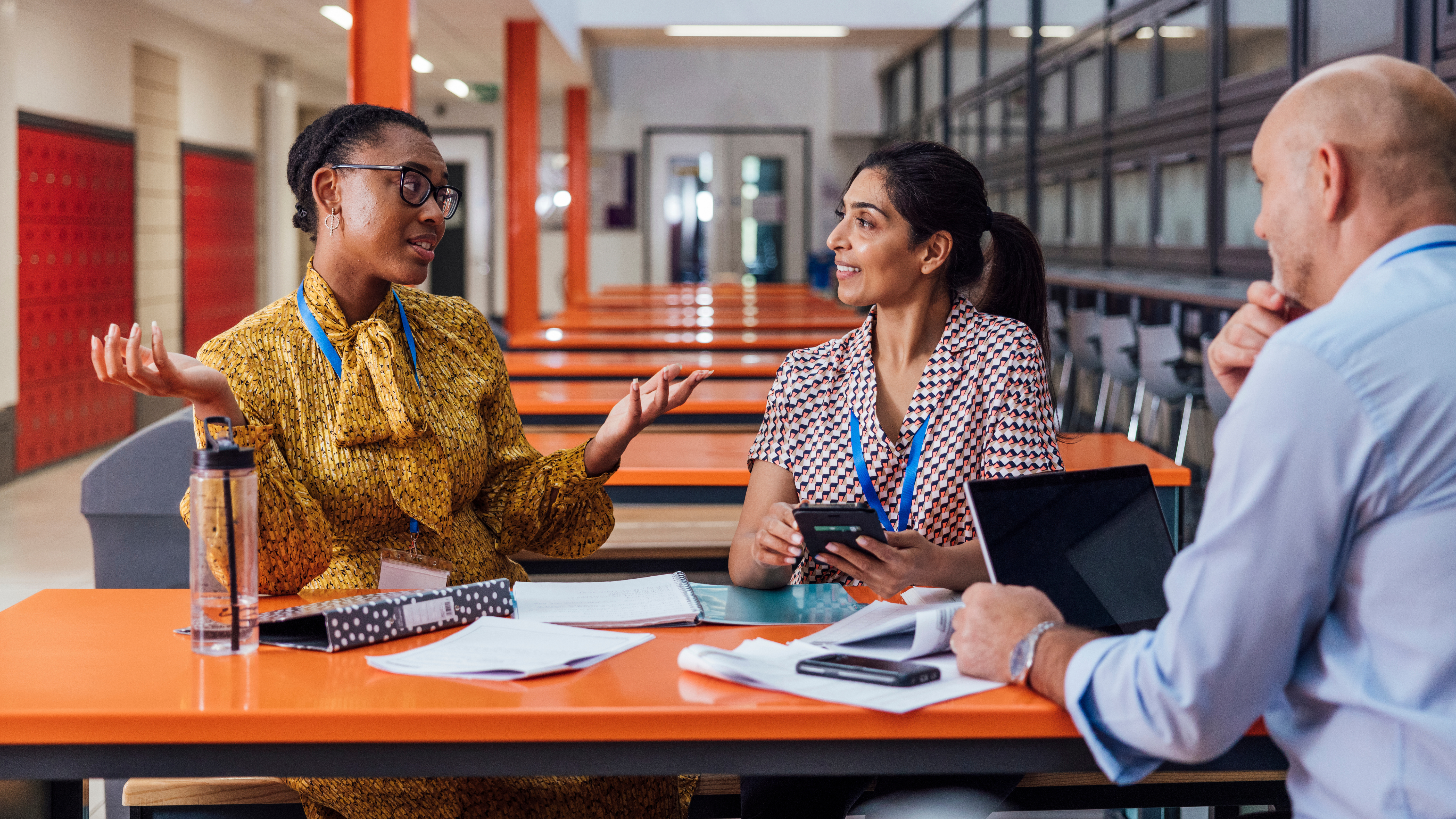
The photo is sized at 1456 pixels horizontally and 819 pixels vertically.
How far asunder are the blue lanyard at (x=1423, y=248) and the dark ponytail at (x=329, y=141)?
4.30ft

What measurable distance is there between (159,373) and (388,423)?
397 mm

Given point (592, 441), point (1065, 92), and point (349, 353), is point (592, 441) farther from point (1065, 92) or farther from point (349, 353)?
point (1065, 92)

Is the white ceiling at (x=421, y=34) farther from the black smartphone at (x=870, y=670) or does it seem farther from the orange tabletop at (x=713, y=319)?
the black smartphone at (x=870, y=670)

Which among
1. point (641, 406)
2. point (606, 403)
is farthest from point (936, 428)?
point (606, 403)

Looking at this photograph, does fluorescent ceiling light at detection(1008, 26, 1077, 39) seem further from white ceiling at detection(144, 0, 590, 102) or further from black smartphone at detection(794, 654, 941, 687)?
black smartphone at detection(794, 654, 941, 687)

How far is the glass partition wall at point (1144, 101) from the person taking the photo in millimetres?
5148

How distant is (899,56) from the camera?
42.1 feet

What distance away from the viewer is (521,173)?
8586 mm

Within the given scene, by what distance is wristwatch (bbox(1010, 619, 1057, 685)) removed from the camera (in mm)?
1201

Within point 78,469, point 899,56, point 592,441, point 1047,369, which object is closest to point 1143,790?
point 1047,369

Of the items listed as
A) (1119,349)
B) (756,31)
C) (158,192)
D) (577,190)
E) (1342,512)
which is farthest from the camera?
(577,190)

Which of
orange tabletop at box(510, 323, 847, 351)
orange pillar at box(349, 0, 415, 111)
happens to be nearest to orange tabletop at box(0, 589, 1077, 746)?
orange pillar at box(349, 0, 415, 111)

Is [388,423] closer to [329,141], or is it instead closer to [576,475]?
[576,475]

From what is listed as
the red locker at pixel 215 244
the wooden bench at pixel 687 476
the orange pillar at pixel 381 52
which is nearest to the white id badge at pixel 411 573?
the wooden bench at pixel 687 476
